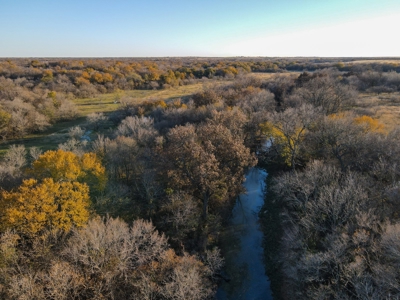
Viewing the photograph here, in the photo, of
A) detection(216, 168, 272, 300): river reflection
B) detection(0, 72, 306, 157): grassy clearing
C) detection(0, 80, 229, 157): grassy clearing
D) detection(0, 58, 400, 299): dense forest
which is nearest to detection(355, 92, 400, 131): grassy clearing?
detection(0, 58, 400, 299): dense forest

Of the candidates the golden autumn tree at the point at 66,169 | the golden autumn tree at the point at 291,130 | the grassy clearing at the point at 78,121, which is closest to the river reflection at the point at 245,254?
the golden autumn tree at the point at 291,130

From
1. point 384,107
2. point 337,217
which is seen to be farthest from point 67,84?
point 337,217

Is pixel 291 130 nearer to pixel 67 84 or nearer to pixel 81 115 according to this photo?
pixel 81 115

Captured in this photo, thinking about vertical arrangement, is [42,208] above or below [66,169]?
below

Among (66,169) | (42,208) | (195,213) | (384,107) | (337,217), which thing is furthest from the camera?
(384,107)

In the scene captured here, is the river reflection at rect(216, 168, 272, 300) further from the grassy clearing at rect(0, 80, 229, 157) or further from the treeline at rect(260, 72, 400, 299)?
the grassy clearing at rect(0, 80, 229, 157)

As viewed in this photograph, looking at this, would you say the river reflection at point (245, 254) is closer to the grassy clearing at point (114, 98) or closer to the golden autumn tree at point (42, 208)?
the golden autumn tree at point (42, 208)
